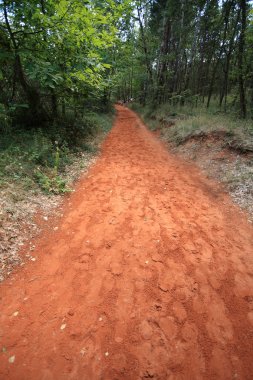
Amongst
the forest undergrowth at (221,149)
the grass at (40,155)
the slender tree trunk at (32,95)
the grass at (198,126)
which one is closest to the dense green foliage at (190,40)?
the grass at (198,126)

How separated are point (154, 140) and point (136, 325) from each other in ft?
33.7

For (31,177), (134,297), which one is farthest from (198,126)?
(134,297)

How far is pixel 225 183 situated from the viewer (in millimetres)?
6258

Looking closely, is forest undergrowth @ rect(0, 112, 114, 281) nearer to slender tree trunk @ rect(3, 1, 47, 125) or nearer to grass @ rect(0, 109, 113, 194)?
grass @ rect(0, 109, 113, 194)

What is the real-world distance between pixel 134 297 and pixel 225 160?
20.1 feet

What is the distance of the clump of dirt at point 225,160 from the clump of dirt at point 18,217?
15.7ft

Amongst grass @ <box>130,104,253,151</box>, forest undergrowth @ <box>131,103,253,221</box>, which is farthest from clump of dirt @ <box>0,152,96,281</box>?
grass @ <box>130,104,253,151</box>

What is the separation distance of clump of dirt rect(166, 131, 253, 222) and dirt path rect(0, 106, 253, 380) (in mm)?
880

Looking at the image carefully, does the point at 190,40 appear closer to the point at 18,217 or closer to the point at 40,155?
the point at 40,155

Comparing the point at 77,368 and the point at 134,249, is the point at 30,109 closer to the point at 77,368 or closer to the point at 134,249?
the point at 134,249

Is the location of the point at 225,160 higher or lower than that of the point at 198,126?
lower

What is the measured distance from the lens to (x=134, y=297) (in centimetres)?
293

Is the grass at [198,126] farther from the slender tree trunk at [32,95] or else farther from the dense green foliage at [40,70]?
the slender tree trunk at [32,95]

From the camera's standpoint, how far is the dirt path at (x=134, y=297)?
2.25 metres
